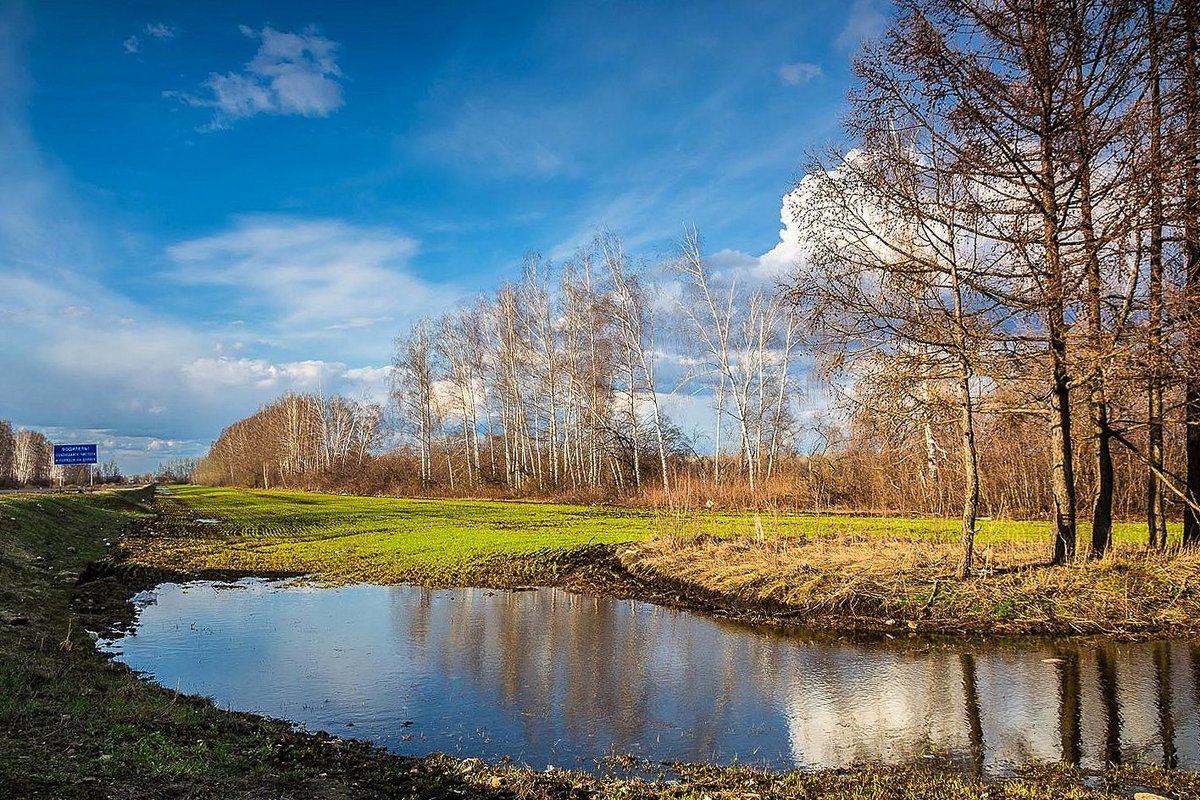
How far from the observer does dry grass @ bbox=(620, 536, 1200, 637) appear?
13.3 meters

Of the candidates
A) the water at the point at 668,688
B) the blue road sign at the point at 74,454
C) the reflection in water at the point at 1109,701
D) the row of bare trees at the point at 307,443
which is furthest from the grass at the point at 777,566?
the row of bare trees at the point at 307,443

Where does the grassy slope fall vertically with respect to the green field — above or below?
above

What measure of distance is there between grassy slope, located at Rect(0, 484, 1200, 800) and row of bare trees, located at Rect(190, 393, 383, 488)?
74.6m

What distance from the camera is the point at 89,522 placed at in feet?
101

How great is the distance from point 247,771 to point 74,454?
204ft

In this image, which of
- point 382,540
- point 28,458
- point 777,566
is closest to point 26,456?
point 28,458

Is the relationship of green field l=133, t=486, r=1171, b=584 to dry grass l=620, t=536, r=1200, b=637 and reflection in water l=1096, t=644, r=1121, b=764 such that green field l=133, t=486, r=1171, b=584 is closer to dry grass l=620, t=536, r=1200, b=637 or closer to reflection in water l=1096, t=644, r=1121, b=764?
dry grass l=620, t=536, r=1200, b=637

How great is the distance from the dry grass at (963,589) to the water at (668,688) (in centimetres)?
112

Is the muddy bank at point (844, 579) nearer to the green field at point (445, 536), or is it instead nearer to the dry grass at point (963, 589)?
the dry grass at point (963, 589)

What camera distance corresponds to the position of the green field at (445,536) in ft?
67.7

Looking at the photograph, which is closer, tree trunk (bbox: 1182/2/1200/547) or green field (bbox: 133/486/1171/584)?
tree trunk (bbox: 1182/2/1200/547)

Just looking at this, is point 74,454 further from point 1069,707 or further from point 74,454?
point 1069,707

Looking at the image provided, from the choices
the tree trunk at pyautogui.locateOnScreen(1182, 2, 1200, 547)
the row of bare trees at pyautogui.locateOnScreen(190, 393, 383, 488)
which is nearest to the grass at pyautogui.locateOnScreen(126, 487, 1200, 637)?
the tree trunk at pyautogui.locateOnScreen(1182, 2, 1200, 547)

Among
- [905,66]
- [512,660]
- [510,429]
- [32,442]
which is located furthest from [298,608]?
[32,442]
